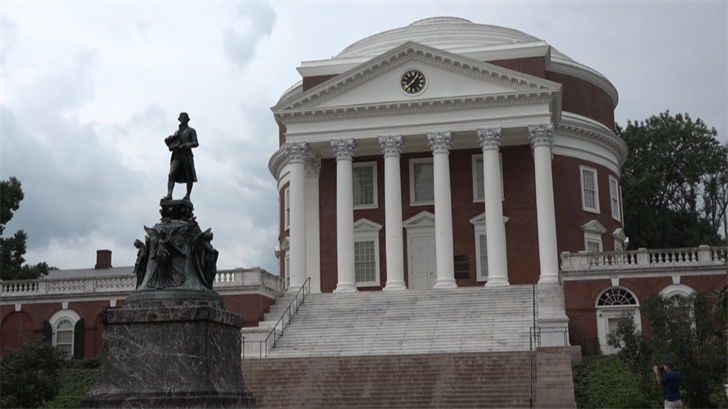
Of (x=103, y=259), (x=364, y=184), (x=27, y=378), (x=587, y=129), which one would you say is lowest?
(x=27, y=378)

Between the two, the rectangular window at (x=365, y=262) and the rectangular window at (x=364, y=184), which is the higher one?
the rectangular window at (x=364, y=184)

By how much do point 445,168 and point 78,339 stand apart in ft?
59.5

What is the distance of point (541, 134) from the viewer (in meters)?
43.1

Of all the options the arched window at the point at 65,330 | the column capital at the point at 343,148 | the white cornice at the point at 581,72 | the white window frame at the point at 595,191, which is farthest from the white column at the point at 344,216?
the white window frame at the point at 595,191

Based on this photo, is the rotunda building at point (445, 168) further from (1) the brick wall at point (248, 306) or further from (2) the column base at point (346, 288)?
(1) the brick wall at point (248, 306)

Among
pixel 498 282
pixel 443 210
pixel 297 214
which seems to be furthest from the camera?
pixel 297 214

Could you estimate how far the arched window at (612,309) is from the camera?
3731cm

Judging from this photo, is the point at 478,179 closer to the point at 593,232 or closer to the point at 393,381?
the point at 593,232

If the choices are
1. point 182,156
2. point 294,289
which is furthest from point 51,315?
point 182,156

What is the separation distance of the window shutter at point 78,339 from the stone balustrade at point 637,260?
2104 cm

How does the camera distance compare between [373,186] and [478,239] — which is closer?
[478,239]

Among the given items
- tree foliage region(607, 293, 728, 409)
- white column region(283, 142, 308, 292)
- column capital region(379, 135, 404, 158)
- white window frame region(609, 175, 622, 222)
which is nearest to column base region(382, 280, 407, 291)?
white column region(283, 142, 308, 292)

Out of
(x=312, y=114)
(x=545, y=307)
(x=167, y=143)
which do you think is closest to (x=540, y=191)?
(x=545, y=307)

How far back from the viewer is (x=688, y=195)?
236 ft
